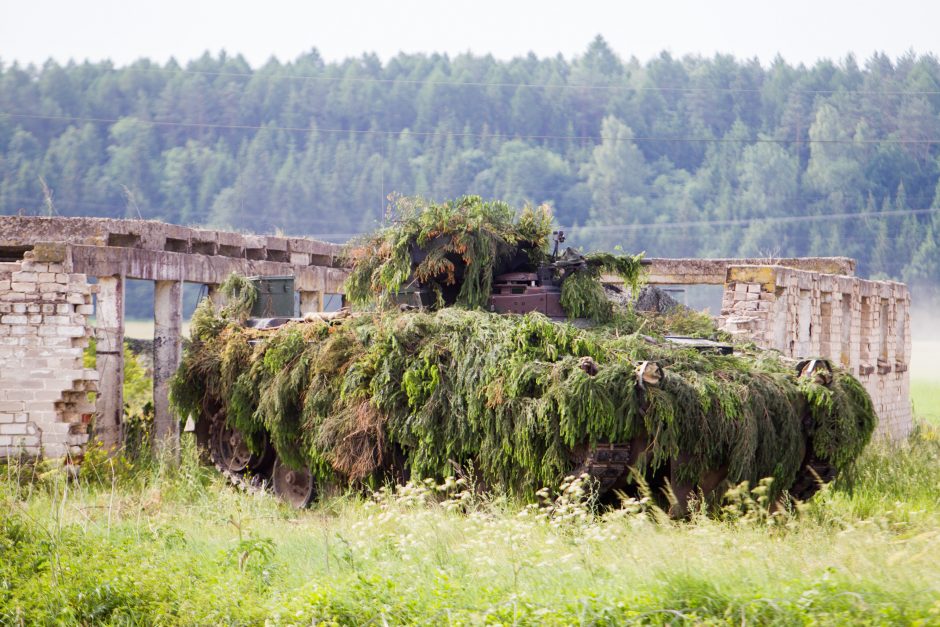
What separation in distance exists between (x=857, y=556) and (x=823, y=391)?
10.3ft

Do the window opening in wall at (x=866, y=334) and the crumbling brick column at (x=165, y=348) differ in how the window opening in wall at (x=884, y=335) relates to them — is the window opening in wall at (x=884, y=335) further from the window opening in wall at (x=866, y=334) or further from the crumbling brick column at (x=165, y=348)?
the crumbling brick column at (x=165, y=348)

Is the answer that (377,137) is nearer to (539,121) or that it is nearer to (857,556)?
(539,121)

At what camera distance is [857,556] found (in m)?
6.20

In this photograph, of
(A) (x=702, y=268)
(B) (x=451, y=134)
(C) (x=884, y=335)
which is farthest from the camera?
(B) (x=451, y=134)

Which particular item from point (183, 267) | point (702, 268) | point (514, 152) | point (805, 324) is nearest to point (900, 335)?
point (702, 268)

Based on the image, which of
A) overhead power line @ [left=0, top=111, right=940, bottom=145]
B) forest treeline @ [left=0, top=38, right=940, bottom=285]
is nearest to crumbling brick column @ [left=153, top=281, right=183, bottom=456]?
forest treeline @ [left=0, top=38, right=940, bottom=285]

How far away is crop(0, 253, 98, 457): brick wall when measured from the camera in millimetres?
12336

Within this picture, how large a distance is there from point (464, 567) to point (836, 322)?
12.8 metres

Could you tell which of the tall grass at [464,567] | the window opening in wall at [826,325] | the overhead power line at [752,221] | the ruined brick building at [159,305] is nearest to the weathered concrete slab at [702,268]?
the ruined brick building at [159,305]

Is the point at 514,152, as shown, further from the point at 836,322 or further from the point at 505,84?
the point at 836,322

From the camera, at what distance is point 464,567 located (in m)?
7.17

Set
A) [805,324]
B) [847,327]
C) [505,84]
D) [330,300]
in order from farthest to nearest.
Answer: [505,84] < [847,327] < [330,300] < [805,324]

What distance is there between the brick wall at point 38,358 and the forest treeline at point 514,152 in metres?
37.7

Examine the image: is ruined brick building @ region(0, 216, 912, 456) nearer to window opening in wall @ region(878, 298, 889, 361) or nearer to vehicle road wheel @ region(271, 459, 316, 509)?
window opening in wall @ region(878, 298, 889, 361)
